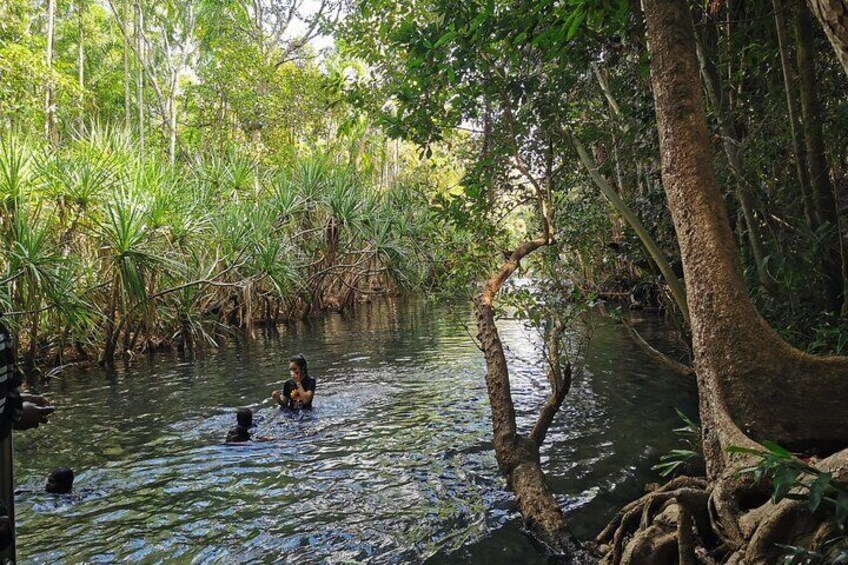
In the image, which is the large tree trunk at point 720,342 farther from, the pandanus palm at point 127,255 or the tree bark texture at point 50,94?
the tree bark texture at point 50,94

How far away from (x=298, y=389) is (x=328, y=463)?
2.06m

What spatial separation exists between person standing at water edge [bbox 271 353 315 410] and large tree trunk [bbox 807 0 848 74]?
258 inches

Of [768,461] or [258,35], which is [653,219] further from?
[258,35]

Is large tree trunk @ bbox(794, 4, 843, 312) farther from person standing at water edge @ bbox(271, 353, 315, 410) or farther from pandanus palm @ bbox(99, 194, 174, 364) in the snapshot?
pandanus palm @ bbox(99, 194, 174, 364)

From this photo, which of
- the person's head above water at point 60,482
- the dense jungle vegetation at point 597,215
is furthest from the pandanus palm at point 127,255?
the person's head above water at point 60,482

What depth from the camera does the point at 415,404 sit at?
7734mm

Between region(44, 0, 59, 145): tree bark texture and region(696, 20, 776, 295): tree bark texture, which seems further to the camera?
region(44, 0, 59, 145): tree bark texture

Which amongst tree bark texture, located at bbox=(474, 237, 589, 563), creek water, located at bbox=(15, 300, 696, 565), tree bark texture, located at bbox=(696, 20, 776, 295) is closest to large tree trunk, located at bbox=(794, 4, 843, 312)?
tree bark texture, located at bbox=(696, 20, 776, 295)

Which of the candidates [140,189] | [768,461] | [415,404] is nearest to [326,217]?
[140,189]

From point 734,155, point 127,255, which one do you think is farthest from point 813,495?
point 127,255

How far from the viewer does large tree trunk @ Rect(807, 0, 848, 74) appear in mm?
1648

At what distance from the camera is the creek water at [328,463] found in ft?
12.8

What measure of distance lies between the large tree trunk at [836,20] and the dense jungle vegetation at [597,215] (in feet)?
0.03

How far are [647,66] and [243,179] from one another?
42.6ft
